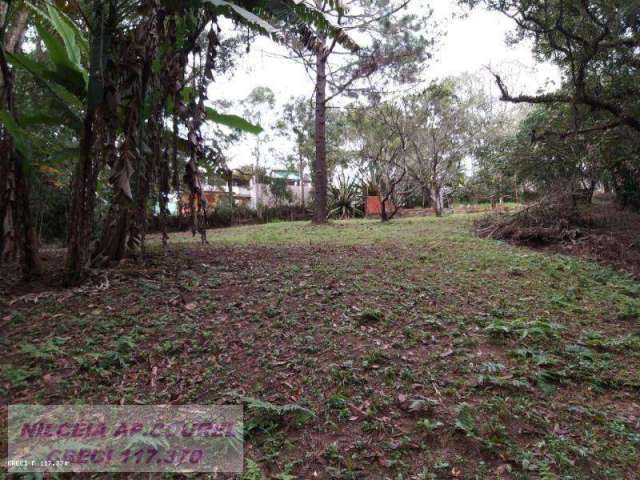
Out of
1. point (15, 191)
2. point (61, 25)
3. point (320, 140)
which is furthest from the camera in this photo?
point (320, 140)

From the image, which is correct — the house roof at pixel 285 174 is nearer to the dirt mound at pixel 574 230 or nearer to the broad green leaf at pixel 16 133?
the dirt mound at pixel 574 230

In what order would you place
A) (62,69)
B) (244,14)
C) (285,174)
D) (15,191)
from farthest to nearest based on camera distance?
1. (285,174)
2. (15,191)
3. (62,69)
4. (244,14)

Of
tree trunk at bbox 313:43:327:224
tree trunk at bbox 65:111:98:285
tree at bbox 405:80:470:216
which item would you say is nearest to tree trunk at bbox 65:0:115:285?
tree trunk at bbox 65:111:98:285

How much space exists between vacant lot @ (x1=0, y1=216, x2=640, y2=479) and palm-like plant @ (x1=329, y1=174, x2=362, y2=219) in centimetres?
1200

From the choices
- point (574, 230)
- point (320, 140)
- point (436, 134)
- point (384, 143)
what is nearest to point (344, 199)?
point (384, 143)

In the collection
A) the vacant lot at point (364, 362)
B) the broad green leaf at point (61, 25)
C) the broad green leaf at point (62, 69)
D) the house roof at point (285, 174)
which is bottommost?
the vacant lot at point (364, 362)

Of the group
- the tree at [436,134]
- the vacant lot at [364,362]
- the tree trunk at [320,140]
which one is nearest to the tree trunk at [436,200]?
the tree at [436,134]

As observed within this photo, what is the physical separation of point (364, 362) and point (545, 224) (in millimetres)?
5859

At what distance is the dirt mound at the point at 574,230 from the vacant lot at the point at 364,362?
1.60 meters

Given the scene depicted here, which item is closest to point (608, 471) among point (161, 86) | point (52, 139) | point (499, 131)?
point (161, 86)

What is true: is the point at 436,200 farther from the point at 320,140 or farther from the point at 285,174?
the point at 285,174

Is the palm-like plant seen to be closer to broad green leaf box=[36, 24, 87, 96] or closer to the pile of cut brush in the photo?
the pile of cut brush

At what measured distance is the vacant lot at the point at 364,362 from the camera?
1.89 meters

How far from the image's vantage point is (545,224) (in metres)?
6.80
